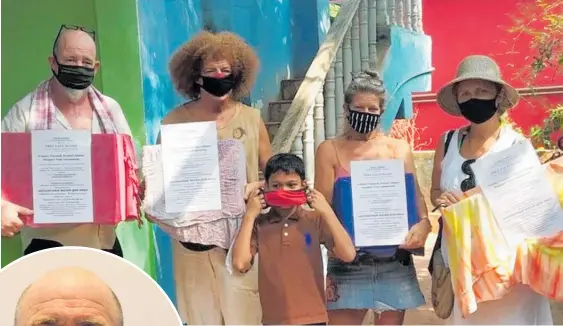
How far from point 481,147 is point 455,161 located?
13 cm

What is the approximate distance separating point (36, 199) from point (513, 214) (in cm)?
191

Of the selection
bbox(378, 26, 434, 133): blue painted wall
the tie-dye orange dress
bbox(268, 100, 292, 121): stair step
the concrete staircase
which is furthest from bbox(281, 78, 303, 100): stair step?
the tie-dye orange dress

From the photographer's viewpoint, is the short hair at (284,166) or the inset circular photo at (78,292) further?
the short hair at (284,166)

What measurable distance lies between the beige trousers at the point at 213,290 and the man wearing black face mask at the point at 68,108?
0.40 metres

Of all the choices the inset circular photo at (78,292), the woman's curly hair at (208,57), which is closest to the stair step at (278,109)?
the woman's curly hair at (208,57)

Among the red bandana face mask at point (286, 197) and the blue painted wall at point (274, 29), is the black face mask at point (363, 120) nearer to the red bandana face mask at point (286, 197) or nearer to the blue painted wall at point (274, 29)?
the red bandana face mask at point (286, 197)

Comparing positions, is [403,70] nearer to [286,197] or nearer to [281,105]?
[281,105]

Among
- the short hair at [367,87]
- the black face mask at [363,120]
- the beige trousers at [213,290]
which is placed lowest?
the beige trousers at [213,290]

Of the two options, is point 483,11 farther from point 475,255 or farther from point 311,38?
point 475,255

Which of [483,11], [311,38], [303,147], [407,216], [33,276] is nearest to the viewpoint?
[33,276]

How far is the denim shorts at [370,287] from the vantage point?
3117 millimetres

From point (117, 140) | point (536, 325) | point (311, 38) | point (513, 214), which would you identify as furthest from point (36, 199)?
point (311, 38)

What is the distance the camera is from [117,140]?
297cm

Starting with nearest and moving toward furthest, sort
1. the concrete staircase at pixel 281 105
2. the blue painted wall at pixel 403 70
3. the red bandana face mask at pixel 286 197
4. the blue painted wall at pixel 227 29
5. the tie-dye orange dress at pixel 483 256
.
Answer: the tie-dye orange dress at pixel 483 256
the red bandana face mask at pixel 286 197
the blue painted wall at pixel 227 29
the concrete staircase at pixel 281 105
the blue painted wall at pixel 403 70
